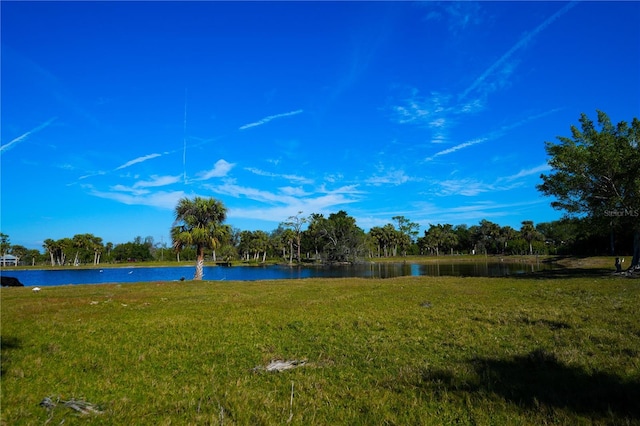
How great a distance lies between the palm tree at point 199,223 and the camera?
41469 mm

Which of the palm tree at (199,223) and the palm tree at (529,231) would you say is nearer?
the palm tree at (199,223)

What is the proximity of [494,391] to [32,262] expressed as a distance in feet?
708

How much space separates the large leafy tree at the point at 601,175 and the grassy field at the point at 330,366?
2289cm

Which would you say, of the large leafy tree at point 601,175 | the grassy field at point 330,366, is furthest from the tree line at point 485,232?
the grassy field at point 330,366

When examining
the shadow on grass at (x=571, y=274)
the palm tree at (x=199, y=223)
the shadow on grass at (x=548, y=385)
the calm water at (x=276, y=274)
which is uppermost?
the palm tree at (x=199, y=223)

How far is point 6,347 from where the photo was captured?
10852 millimetres

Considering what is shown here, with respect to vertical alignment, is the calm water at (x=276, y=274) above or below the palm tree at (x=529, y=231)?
below

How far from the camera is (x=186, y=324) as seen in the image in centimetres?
1478

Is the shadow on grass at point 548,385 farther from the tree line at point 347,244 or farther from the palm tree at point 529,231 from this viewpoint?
the palm tree at point 529,231

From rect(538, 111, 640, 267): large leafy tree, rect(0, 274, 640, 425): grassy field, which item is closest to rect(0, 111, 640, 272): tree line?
rect(538, 111, 640, 267): large leafy tree

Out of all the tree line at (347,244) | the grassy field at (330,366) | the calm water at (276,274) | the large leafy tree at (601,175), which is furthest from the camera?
the tree line at (347,244)

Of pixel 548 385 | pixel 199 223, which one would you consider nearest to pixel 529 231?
pixel 199 223

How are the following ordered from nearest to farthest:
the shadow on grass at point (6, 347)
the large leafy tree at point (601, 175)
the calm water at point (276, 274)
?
the shadow on grass at point (6, 347), the large leafy tree at point (601, 175), the calm water at point (276, 274)

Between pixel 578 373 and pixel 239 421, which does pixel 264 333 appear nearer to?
pixel 239 421
